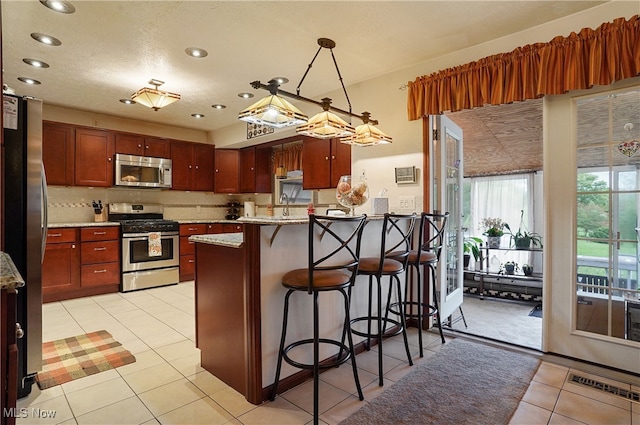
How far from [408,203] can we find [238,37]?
2140mm

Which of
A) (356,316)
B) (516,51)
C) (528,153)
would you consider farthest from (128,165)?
(528,153)

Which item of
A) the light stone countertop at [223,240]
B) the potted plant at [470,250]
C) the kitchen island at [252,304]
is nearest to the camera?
the kitchen island at [252,304]

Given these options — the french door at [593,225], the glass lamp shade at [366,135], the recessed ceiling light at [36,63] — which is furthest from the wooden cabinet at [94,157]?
the french door at [593,225]

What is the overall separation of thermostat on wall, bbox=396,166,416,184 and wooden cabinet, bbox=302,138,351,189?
0.88 meters

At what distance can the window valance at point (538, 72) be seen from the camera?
2164 millimetres

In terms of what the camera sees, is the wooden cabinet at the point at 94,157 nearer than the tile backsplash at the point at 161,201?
Yes

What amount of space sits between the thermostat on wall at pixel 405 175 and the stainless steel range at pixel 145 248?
140 inches

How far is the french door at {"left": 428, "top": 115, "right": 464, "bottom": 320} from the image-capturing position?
3.15 meters

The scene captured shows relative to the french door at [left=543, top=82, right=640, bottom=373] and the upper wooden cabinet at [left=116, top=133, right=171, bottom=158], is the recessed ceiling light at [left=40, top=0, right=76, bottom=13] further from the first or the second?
the french door at [left=543, top=82, right=640, bottom=373]

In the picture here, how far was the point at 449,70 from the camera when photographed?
2904 millimetres

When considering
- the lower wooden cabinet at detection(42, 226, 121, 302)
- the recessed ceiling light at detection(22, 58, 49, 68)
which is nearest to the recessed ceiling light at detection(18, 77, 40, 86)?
the recessed ceiling light at detection(22, 58, 49, 68)

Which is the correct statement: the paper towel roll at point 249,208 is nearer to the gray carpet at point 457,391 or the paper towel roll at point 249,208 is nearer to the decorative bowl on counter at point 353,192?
the decorative bowl on counter at point 353,192

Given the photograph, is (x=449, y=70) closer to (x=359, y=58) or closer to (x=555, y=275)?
(x=359, y=58)

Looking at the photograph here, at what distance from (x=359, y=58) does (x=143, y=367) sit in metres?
3.14
